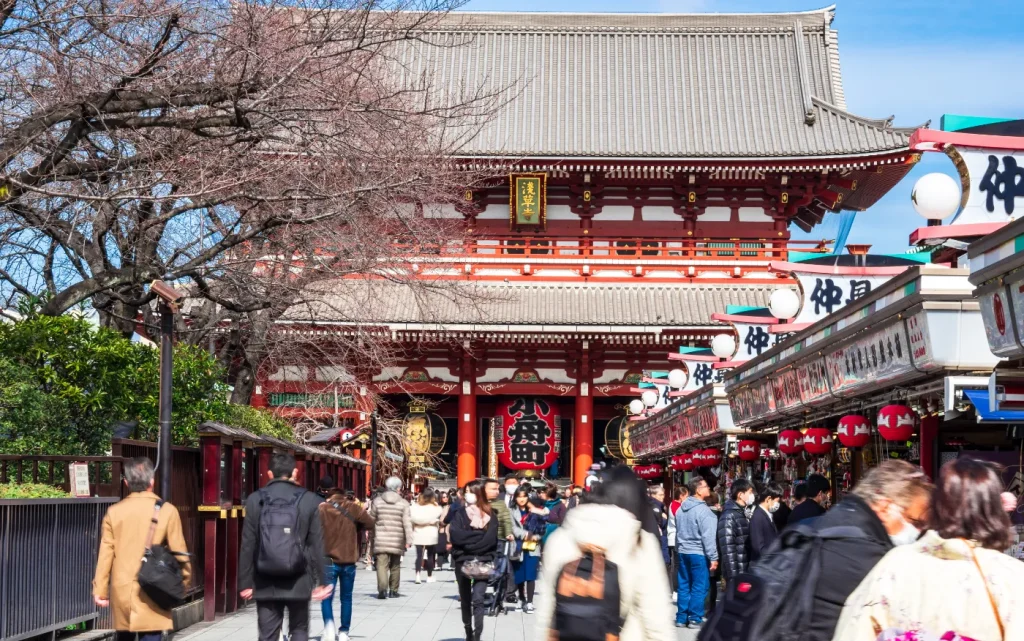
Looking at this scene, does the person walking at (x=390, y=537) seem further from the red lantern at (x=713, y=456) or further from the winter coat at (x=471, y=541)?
the red lantern at (x=713, y=456)

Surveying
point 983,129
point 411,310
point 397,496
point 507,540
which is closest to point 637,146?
point 411,310

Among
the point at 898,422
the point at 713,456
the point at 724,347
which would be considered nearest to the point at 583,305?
the point at 713,456

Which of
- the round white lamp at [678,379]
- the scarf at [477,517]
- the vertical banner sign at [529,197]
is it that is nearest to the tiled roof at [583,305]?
the vertical banner sign at [529,197]

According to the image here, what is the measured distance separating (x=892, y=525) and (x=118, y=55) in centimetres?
859

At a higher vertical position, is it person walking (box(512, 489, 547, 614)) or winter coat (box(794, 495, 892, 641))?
winter coat (box(794, 495, 892, 641))

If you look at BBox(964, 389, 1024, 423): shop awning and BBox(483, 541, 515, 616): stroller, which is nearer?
BBox(964, 389, 1024, 423): shop awning

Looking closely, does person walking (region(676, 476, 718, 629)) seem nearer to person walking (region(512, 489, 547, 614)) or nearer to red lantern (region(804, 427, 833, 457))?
red lantern (region(804, 427, 833, 457))

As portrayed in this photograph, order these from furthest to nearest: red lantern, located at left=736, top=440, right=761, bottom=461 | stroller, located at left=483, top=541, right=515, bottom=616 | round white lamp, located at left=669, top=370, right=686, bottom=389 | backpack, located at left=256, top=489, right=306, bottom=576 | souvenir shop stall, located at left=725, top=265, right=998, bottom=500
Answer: round white lamp, located at left=669, top=370, right=686, bottom=389, red lantern, located at left=736, top=440, right=761, bottom=461, stroller, located at left=483, top=541, right=515, bottom=616, souvenir shop stall, located at left=725, top=265, right=998, bottom=500, backpack, located at left=256, top=489, right=306, bottom=576

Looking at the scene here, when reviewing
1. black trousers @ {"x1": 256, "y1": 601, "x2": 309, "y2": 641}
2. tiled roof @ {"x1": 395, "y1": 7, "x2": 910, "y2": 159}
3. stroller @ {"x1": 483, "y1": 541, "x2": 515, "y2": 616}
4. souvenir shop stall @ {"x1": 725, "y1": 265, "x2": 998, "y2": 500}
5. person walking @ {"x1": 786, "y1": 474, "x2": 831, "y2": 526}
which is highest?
tiled roof @ {"x1": 395, "y1": 7, "x2": 910, "y2": 159}

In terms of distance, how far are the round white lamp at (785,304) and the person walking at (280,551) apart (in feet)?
24.1

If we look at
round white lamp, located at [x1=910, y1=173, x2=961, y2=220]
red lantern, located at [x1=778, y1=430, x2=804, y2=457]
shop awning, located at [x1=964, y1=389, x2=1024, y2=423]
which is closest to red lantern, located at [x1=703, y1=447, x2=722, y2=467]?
red lantern, located at [x1=778, y1=430, x2=804, y2=457]

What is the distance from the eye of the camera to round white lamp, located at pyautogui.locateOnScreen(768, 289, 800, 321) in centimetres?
1405

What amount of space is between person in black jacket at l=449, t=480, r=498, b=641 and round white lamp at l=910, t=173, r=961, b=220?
194 inches

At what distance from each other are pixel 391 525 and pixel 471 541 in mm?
5787
